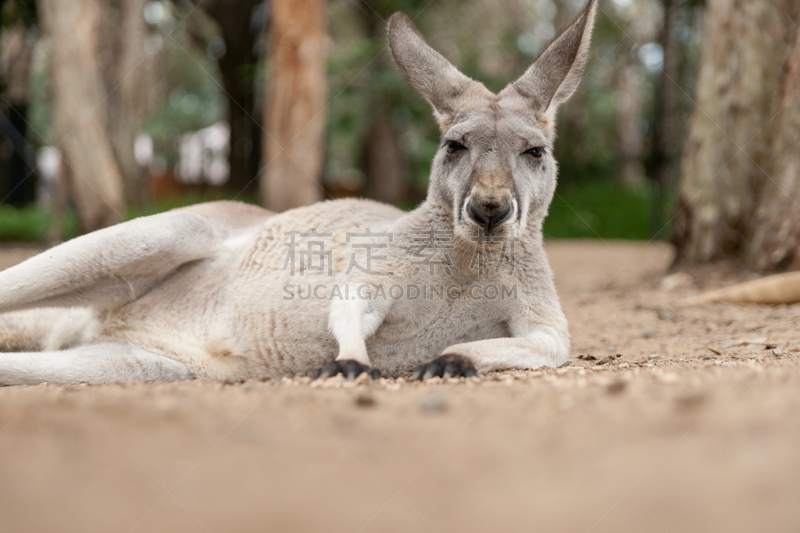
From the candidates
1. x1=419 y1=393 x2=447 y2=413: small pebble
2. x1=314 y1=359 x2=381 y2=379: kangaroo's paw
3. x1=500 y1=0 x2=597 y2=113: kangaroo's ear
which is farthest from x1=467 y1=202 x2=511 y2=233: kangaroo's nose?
x1=419 y1=393 x2=447 y2=413: small pebble

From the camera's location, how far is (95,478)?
1661 mm

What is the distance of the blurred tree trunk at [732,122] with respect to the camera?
616cm

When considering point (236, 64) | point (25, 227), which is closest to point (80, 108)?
point (25, 227)

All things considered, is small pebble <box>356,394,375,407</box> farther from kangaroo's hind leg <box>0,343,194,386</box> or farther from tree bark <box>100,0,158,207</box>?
tree bark <box>100,0,158,207</box>

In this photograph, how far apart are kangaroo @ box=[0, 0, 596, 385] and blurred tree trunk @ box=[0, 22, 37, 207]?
10892mm

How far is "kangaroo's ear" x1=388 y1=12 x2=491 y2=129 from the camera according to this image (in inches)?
152

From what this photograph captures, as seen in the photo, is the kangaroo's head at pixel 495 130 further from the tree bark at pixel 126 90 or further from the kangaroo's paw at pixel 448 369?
the tree bark at pixel 126 90

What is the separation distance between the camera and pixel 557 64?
12.3 ft

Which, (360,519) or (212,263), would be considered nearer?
(360,519)

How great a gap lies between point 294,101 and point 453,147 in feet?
18.4

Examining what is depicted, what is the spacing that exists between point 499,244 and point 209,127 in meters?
29.2

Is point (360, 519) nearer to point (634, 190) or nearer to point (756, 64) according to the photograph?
point (756, 64)

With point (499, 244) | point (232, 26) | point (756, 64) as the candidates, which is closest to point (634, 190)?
point (756, 64)

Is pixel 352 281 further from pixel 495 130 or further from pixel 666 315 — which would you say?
pixel 666 315
